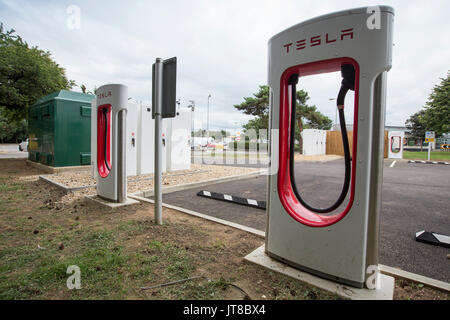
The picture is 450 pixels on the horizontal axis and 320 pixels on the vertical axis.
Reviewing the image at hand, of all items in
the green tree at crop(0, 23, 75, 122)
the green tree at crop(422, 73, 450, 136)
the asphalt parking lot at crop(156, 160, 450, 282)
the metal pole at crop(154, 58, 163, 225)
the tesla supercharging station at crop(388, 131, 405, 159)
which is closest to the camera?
the asphalt parking lot at crop(156, 160, 450, 282)

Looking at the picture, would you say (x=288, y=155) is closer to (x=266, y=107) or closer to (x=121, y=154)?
(x=121, y=154)

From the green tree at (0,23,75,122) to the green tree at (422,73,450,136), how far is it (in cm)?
3143

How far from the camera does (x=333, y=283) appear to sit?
2.14 meters

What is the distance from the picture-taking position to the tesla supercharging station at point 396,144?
20594 millimetres

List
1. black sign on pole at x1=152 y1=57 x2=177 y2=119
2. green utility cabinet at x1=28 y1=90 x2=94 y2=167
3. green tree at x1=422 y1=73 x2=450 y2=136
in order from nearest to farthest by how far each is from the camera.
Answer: black sign on pole at x1=152 y1=57 x2=177 y2=119, green utility cabinet at x1=28 y1=90 x2=94 y2=167, green tree at x1=422 y1=73 x2=450 y2=136

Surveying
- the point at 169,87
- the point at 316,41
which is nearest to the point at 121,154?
the point at 169,87

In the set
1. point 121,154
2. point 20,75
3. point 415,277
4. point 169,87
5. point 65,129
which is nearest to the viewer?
point 415,277

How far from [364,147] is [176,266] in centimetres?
202

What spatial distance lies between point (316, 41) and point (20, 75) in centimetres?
1420

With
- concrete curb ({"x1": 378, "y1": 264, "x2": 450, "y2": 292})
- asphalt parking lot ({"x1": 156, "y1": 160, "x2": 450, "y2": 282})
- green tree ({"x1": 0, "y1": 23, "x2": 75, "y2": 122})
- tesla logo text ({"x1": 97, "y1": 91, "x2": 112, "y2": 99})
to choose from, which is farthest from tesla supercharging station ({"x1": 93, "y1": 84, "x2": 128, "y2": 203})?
green tree ({"x1": 0, "y1": 23, "x2": 75, "y2": 122})

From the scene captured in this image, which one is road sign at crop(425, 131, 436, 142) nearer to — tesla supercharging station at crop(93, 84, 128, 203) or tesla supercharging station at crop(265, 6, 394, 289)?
tesla supercharging station at crop(265, 6, 394, 289)

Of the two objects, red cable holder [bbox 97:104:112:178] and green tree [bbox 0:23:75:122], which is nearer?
red cable holder [bbox 97:104:112:178]

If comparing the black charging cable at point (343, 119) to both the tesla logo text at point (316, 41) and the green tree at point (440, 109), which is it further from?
the green tree at point (440, 109)

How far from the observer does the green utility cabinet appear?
8633 millimetres
